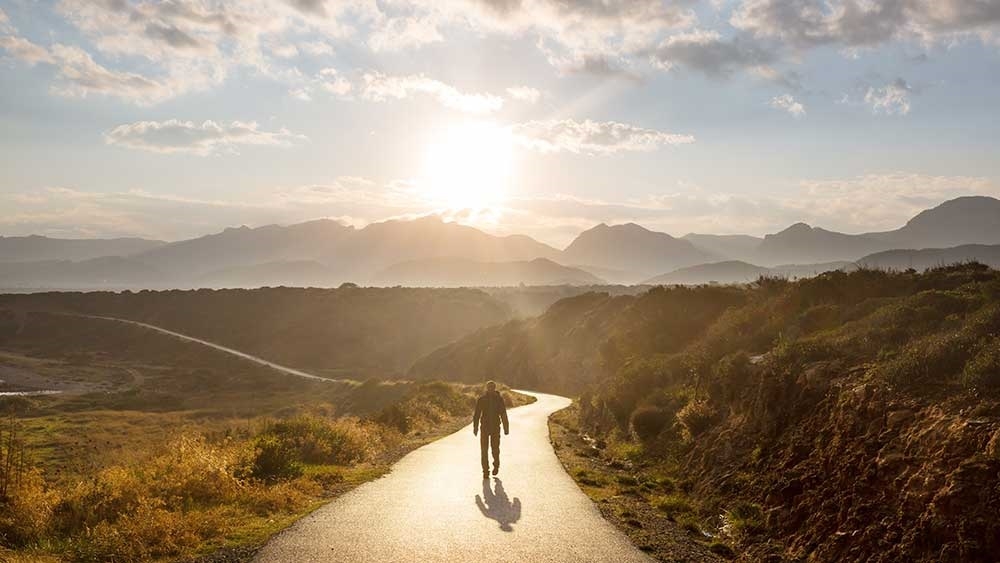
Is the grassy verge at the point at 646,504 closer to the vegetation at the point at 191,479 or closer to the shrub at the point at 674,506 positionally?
the shrub at the point at 674,506

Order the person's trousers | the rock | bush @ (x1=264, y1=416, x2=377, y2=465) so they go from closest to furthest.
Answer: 1. the rock
2. the person's trousers
3. bush @ (x1=264, y1=416, x2=377, y2=465)

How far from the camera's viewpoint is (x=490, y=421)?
49.1 feet

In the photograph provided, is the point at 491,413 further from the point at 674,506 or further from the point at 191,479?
the point at 191,479

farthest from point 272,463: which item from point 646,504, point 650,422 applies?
point 650,422

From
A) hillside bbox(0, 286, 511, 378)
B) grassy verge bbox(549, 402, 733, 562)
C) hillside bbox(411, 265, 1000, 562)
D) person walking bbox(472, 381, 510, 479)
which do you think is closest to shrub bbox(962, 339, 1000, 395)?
hillside bbox(411, 265, 1000, 562)

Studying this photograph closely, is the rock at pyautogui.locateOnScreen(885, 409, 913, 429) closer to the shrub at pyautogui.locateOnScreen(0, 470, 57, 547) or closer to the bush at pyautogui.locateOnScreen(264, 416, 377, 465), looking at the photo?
the shrub at pyautogui.locateOnScreen(0, 470, 57, 547)

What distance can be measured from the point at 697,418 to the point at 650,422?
3.11 metres

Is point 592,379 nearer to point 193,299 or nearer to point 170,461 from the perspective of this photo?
point 170,461

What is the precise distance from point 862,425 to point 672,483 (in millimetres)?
5089

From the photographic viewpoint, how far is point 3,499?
9578mm

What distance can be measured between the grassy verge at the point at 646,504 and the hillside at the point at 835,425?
4.3 inches

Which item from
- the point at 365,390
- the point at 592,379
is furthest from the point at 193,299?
the point at 592,379

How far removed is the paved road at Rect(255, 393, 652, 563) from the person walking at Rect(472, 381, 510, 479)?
0.51 meters

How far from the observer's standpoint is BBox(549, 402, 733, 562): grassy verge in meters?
9.71
